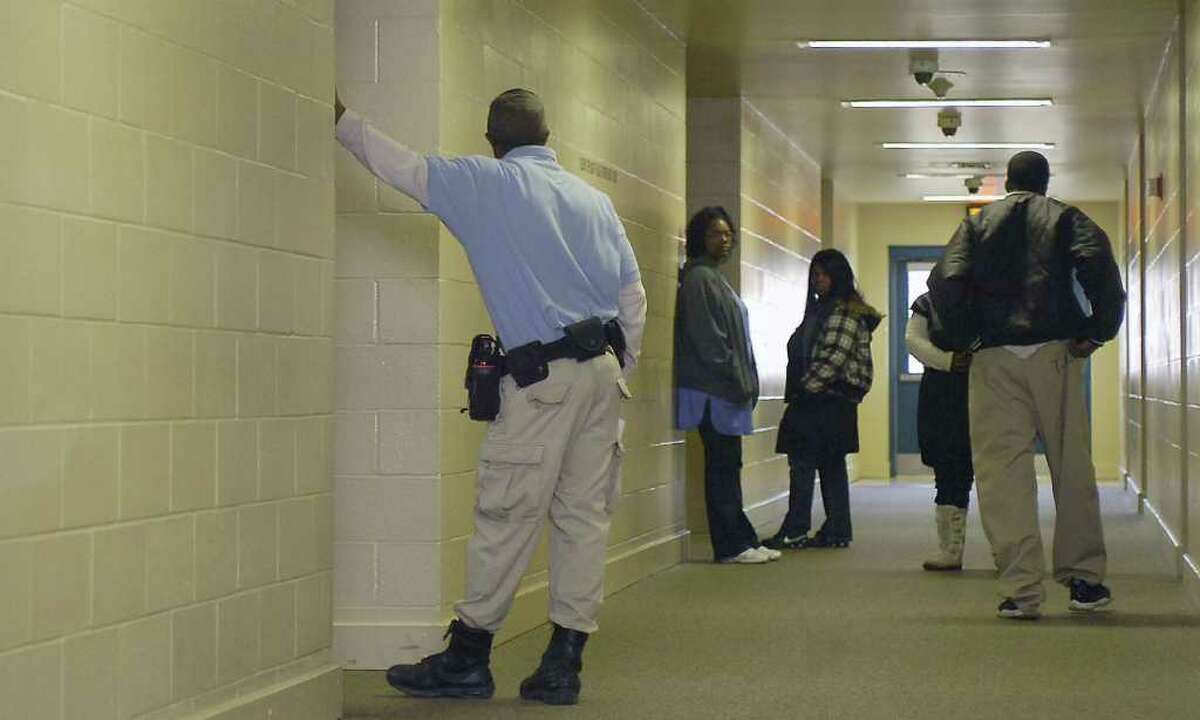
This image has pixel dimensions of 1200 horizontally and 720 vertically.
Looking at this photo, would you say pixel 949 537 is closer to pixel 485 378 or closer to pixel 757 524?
pixel 757 524

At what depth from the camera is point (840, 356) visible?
30.3 feet

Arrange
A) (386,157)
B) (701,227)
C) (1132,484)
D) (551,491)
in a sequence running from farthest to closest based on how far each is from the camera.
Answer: (1132,484) → (701,227) → (551,491) → (386,157)

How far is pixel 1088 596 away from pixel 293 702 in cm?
325

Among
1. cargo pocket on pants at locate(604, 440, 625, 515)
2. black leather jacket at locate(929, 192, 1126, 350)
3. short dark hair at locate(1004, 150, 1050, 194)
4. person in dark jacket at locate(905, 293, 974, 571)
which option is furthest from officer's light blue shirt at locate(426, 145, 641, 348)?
person in dark jacket at locate(905, 293, 974, 571)

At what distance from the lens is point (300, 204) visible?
429cm

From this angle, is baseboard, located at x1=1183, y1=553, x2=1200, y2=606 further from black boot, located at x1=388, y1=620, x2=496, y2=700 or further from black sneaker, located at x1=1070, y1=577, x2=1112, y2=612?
black boot, located at x1=388, y1=620, x2=496, y2=700

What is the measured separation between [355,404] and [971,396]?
2208 millimetres

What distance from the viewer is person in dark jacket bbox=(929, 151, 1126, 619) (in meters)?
6.18

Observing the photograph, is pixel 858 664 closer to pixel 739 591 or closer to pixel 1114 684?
pixel 1114 684

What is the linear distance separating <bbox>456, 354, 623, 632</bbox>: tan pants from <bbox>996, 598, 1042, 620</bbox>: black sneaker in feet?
7.31

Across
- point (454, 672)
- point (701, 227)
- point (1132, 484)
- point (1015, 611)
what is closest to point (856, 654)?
point (1015, 611)

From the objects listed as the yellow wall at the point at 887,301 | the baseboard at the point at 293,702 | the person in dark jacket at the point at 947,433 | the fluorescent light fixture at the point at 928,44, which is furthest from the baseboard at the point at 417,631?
the yellow wall at the point at 887,301

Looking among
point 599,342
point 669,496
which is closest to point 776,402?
point 669,496

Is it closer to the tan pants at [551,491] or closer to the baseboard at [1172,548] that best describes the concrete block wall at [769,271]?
the baseboard at [1172,548]
